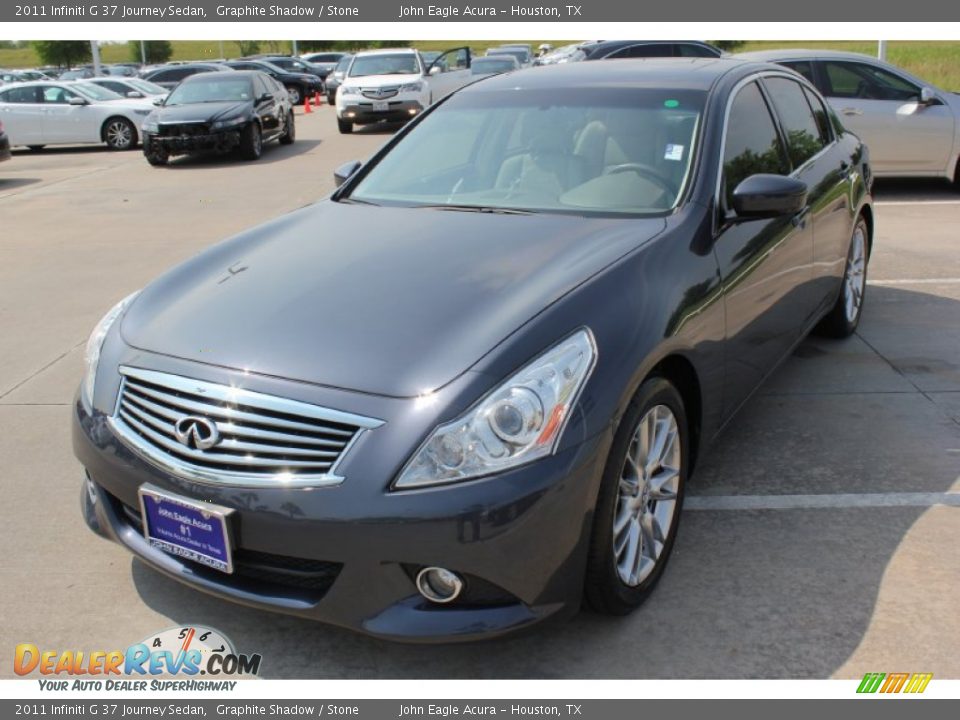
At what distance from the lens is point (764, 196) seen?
360 cm

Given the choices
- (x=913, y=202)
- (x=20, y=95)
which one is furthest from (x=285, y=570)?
(x=20, y=95)

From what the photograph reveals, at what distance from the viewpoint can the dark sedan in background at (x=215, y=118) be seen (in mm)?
15680

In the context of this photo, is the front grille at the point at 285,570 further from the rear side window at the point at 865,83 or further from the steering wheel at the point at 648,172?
the rear side window at the point at 865,83

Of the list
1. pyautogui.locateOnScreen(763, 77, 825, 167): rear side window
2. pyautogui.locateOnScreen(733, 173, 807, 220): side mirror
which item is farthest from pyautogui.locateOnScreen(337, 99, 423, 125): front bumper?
pyautogui.locateOnScreen(733, 173, 807, 220): side mirror

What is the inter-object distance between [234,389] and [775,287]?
2453 mm

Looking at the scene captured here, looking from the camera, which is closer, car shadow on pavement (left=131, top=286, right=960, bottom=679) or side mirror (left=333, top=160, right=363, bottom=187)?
car shadow on pavement (left=131, top=286, right=960, bottom=679)

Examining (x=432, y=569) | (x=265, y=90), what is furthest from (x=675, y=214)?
(x=265, y=90)

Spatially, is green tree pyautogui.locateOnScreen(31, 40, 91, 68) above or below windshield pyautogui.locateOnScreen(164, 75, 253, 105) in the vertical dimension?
below

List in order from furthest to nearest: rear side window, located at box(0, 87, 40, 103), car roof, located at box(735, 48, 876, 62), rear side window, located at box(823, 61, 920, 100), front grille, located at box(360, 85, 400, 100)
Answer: front grille, located at box(360, 85, 400, 100)
rear side window, located at box(0, 87, 40, 103)
rear side window, located at box(823, 61, 920, 100)
car roof, located at box(735, 48, 876, 62)

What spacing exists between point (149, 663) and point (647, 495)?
5.47 ft

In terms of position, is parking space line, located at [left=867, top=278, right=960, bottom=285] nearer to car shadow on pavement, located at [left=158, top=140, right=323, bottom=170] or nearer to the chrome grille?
the chrome grille

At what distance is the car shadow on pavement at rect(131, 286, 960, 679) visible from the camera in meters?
2.85

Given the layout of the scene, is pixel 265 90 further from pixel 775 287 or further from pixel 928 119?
pixel 775 287

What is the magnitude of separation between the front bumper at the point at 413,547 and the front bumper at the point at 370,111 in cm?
1807
